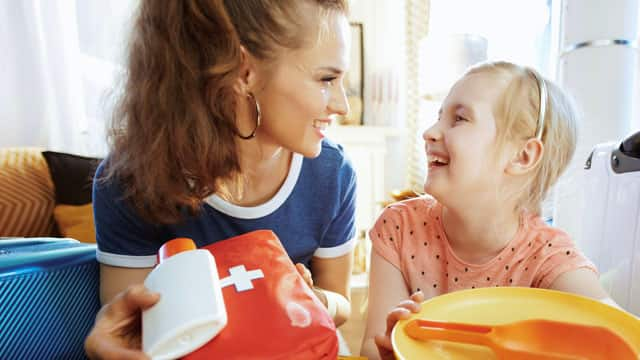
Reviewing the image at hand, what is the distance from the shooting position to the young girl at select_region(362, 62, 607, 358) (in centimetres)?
71

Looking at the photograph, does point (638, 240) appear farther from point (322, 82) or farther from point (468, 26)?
point (468, 26)

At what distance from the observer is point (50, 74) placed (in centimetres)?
169

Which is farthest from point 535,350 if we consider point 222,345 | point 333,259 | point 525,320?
point 333,259

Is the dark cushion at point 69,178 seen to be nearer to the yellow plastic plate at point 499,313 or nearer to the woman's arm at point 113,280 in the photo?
the woman's arm at point 113,280

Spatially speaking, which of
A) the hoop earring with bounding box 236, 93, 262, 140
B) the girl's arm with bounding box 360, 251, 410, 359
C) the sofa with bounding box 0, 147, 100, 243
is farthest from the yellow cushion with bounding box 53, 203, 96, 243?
the girl's arm with bounding box 360, 251, 410, 359

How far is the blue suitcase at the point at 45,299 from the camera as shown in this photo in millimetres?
582

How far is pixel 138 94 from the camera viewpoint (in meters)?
0.73

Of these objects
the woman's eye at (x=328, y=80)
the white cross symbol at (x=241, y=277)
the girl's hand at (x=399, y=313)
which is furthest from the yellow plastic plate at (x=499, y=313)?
the woman's eye at (x=328, y=80)

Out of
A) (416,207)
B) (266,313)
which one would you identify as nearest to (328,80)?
(416,207)

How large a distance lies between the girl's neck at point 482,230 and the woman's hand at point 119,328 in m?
0.50

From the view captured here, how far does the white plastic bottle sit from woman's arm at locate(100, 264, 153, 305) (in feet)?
1.20

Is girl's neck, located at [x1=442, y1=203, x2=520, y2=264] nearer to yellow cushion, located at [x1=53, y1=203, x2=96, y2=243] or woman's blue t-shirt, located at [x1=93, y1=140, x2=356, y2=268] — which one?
woman's blue t-shirt, located at [x1=93, y1=140, x2=356, y2=268]

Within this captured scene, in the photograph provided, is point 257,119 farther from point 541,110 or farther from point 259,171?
point 541,110

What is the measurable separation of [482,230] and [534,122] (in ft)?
0.62
